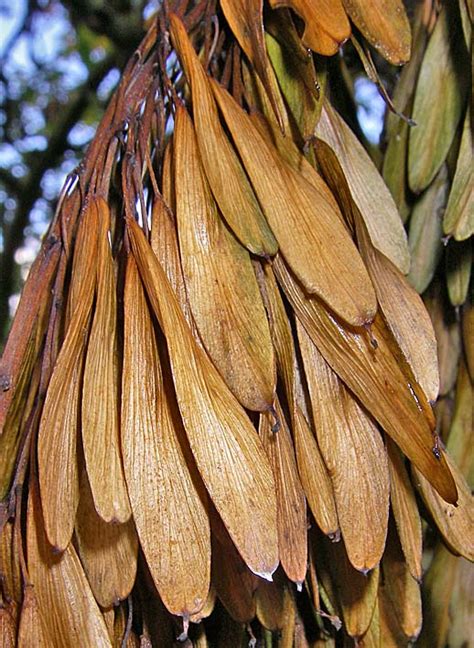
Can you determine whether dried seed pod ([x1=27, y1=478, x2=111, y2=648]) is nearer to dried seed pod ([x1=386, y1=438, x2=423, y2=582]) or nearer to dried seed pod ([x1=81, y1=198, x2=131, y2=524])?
dried seed pod ([x1=81, y1=198, x2=131, y2=524])

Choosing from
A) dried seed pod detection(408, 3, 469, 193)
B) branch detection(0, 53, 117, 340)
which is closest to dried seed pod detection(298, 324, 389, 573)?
dried seed pod detection(408, 3, 469, 193)

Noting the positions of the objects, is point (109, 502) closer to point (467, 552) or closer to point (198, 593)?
point (198, 593)

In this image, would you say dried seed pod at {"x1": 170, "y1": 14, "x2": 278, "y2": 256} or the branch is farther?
the branch

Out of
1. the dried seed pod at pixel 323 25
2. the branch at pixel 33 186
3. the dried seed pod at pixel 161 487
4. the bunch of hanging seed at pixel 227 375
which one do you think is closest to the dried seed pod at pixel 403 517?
the bunch of hanging seed at pixel 227 375

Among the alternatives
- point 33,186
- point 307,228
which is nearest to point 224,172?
point 307,228

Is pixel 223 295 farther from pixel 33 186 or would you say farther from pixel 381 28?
pixel 33 186
